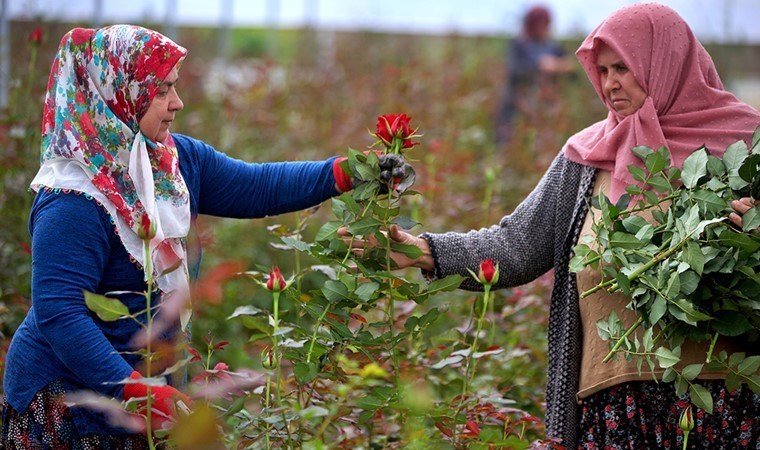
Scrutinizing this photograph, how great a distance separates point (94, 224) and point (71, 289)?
0.44 feet

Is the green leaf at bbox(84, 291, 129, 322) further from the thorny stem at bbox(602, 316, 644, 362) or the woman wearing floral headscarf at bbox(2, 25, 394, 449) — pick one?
the thorny stem at bbox(602, 316, 644, 362)

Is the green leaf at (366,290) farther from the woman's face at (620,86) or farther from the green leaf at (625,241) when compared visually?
the woman's face at (620,86)

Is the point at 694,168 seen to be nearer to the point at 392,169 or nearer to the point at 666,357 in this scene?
the point at 666,357

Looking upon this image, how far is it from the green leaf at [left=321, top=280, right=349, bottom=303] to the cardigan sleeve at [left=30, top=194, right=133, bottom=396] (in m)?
0.42

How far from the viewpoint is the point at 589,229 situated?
7.43 ft

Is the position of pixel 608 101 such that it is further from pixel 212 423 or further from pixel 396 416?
pixel 212 423

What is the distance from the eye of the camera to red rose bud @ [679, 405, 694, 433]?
2.01 meters

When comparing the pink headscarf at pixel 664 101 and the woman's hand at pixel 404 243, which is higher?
the pink headscarf at pixel 664 101

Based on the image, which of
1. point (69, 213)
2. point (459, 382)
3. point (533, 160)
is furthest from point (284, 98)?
point (69, 213)

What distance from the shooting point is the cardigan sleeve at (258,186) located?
7.34ft

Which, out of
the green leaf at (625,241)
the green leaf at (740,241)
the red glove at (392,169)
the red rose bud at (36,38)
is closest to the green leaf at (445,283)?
the red glove at (392,169)

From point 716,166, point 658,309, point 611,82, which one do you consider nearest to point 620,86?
point 611,82

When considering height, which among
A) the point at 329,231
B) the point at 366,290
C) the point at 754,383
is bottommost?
the point at 754,383

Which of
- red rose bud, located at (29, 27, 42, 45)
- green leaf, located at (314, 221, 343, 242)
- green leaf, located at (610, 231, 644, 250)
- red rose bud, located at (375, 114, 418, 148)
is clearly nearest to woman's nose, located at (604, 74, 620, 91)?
green leaf, located at (610, 231, 644, 250)
